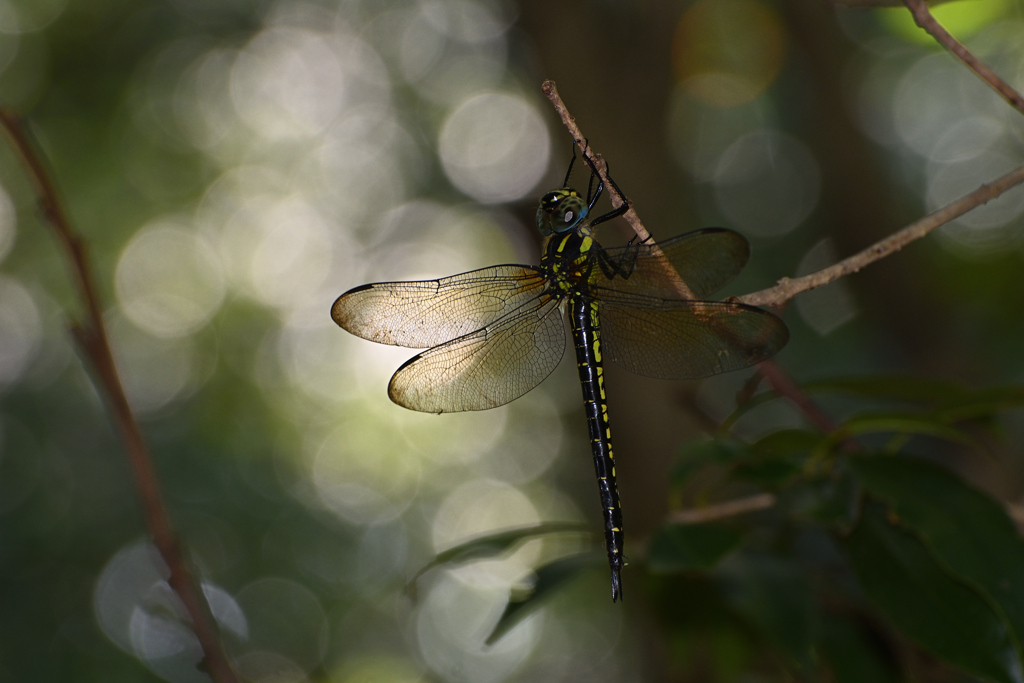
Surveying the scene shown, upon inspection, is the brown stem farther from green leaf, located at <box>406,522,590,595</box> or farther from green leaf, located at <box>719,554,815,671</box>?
green leaf, located at <box>406,522,590,595</box>

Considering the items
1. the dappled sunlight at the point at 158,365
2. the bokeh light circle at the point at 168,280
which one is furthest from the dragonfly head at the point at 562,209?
the dappled sunlight at the point at 158,365

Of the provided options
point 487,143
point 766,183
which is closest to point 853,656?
point 766,183

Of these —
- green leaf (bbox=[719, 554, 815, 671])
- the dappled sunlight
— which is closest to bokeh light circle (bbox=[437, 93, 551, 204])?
the dappled sunlight

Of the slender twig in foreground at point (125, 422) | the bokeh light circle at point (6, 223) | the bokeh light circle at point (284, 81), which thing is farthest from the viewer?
the bokeh light circle at point (284, 81)

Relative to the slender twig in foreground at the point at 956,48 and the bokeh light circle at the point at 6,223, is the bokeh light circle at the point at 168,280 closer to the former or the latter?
the bokeh light circle at the point at 6,223

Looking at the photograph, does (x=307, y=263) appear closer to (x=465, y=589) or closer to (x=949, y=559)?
(x=465, y=589)

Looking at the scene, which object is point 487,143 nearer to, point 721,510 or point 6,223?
point 6,223
